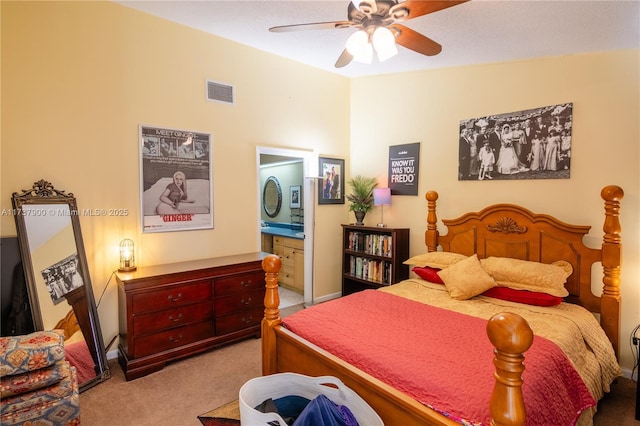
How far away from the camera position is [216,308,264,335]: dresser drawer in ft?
10.2

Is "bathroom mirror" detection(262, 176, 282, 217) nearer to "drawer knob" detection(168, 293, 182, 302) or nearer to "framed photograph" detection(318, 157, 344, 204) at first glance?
"framed photograph" detection(318, 157, 344, 204)

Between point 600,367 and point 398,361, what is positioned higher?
point 398,361

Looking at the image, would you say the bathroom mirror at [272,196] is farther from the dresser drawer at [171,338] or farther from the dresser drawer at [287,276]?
the dresser drawer at [171,338]

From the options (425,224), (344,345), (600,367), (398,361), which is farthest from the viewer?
(425,224)

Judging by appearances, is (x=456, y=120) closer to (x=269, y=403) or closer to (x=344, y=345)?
(x=344, y=345)

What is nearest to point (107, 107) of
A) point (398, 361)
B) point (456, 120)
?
point (398, 361)

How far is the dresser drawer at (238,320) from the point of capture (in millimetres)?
3117

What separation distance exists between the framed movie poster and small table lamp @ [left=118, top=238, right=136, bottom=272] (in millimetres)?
193

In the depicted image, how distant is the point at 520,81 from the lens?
10.1ft

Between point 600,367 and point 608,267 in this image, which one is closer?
point 600,367

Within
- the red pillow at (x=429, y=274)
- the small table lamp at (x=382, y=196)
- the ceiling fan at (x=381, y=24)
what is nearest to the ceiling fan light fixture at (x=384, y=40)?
the ceiling fan at (x=381, y=24)

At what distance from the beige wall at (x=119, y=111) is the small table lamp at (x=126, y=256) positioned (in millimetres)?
94

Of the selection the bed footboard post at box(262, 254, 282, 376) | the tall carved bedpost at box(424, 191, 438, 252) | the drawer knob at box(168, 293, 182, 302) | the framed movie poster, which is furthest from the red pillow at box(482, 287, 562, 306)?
the framed movie poster

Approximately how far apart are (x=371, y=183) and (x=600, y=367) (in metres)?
2.84
